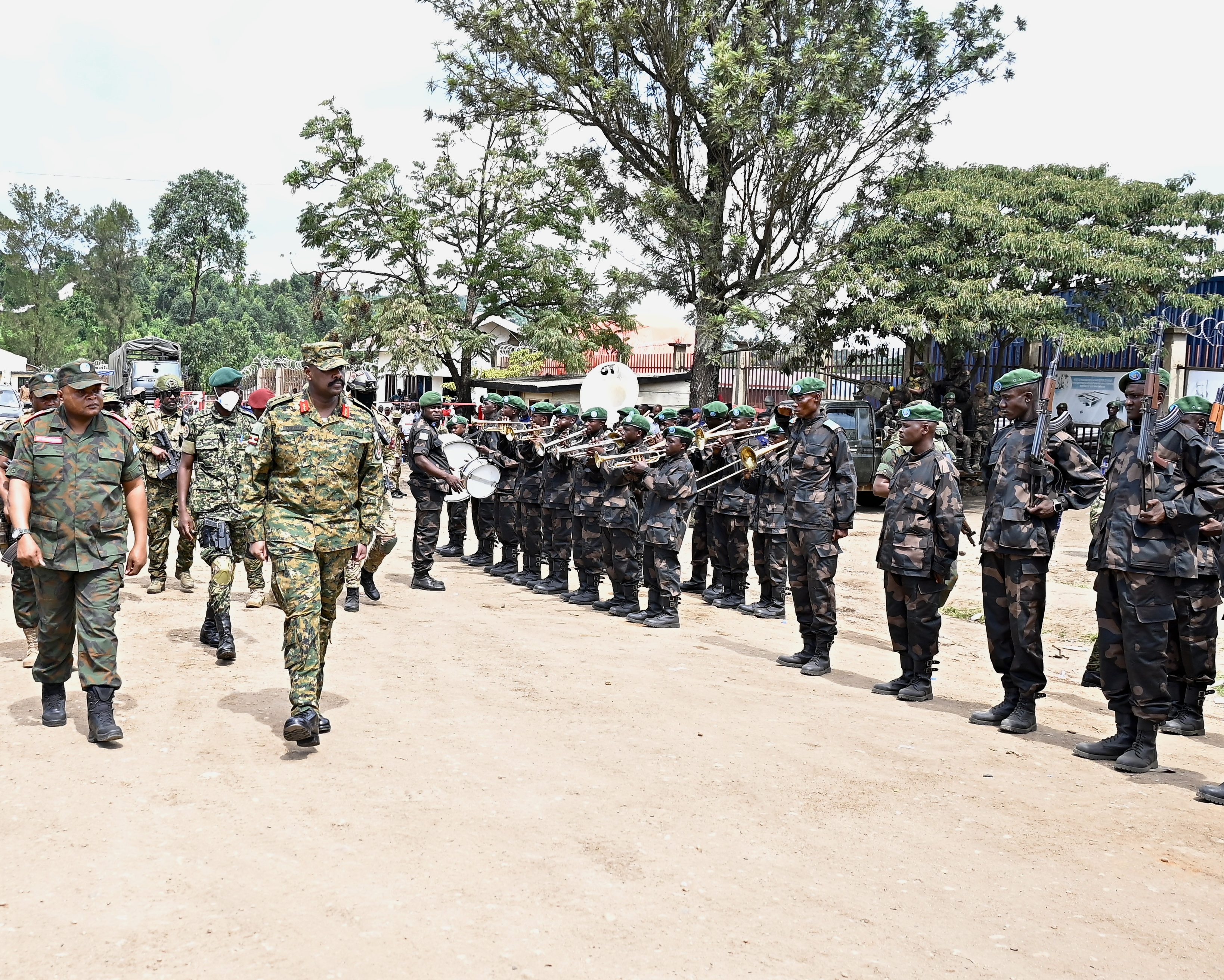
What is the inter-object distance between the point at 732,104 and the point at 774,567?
14921 millimetres

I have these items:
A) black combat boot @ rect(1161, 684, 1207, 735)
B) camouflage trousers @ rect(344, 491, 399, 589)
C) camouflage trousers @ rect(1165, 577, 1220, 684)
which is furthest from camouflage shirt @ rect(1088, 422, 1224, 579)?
camouflage trousers @ rect(344, 491, 399, 589)

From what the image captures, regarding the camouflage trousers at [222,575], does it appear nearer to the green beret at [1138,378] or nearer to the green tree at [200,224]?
the green beret at [1138,378]

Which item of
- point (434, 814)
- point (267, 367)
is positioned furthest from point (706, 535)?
point (267, 367)

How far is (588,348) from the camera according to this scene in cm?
2980

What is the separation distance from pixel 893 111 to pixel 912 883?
22760 mm

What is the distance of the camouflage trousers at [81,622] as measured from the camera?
18.7 ft

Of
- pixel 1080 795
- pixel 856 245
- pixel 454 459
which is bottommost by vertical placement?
pixel 1080 795

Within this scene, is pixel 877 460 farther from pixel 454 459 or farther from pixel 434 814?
pixel 434 814

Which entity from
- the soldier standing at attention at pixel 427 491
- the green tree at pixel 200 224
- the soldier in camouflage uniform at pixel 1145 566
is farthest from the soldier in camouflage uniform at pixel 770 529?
the green tree at pixel 200 224

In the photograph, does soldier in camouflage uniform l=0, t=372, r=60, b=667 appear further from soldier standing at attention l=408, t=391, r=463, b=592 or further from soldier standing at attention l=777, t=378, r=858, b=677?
soldier standing at attention l=777, t=378, r=858, b=677

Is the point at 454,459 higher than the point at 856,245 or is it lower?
lower

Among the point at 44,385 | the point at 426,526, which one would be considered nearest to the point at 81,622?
the point at 44,385

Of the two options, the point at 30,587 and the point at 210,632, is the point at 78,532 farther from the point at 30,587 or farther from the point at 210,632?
the point at 210,632

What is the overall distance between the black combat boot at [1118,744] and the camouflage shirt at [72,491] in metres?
5.30
